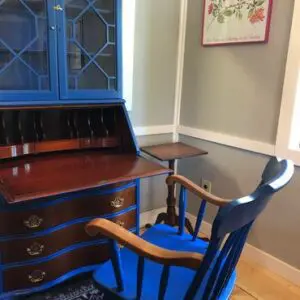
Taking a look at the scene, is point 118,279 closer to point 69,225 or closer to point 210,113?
point 69,225

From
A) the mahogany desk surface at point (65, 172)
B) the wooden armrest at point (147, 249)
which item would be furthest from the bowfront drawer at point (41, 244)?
the wooden armrest at point (147, 249)

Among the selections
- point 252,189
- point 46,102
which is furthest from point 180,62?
point 46,102

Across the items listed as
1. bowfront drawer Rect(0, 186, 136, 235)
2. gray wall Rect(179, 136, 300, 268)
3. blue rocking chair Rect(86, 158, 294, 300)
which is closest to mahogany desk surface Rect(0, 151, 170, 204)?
bowfront drawer Rect(0, 186, 136, 235)

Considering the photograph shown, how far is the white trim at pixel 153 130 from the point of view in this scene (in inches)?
86.6

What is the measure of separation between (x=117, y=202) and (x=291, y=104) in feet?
3.45

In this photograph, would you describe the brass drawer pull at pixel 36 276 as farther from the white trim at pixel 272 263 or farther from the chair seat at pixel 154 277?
the white trim at pixel 272 263

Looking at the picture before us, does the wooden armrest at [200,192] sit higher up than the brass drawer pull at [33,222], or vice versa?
the wooden armrest at [200,192]

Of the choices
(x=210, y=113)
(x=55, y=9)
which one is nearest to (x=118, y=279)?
(x=55, y=9)

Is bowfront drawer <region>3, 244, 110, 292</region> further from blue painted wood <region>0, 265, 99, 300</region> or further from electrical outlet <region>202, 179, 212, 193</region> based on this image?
electrical outlet <region>202, 179, 212, 193</region>

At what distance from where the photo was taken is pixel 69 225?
4.78 ft

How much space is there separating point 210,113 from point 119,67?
2.49ft

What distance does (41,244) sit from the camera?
1.39 meters

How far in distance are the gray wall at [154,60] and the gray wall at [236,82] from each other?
11 cm

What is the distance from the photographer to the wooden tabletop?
1957mm
